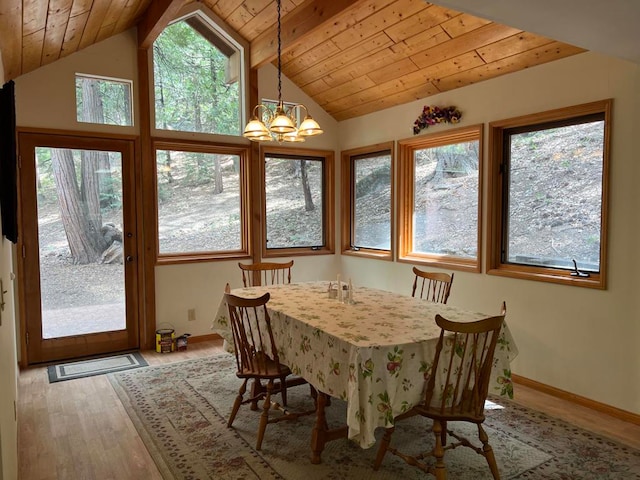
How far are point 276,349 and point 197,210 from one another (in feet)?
8.53

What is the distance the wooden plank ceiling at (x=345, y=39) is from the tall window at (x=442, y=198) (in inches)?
21.1

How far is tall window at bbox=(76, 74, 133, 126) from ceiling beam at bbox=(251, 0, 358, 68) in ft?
4.43

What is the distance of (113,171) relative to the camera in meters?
4.51

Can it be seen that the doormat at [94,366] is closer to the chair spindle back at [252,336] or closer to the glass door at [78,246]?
the glass door at [78,246]

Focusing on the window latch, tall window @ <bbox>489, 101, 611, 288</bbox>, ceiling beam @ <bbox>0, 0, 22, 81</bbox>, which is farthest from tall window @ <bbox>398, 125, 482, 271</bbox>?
ceiling beam @ <bbox>0, 0, 22, 81</bbox>

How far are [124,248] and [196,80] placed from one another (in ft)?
6.19

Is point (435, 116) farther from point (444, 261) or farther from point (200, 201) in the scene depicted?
point (200, 201)

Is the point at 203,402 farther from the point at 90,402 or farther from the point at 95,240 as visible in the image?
the point at 95,240

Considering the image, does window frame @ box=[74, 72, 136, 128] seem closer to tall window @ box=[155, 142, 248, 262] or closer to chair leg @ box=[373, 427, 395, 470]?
tall window @ box=[155, 142, 248, 262]

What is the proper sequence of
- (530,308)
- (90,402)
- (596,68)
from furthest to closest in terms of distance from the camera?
(530,308)
(90,402)
(596,68)

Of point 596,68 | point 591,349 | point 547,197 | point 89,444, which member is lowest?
point 89,444

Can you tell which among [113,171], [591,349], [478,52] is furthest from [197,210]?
[591,349]

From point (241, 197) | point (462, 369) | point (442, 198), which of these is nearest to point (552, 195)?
point (442, 198)

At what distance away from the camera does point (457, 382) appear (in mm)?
2244
